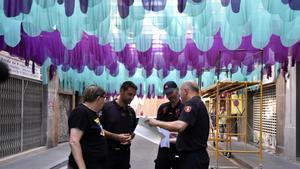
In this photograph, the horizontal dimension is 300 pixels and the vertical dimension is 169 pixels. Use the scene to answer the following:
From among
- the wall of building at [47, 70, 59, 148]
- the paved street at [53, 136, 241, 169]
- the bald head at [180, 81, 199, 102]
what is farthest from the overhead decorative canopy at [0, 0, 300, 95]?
the wall of building at [47, 70, 59, 148]

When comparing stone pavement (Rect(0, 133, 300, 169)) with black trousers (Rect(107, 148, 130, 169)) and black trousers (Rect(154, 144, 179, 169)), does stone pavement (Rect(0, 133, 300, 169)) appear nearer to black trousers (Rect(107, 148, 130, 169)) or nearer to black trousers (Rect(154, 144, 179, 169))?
black trousers (Rect(154, 144, 179, 169))

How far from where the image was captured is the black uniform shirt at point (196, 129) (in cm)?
534

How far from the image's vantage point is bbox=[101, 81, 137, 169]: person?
6.10m

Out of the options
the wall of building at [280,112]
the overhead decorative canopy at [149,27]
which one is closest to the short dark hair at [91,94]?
the overhead decorative canopy at [149,27]

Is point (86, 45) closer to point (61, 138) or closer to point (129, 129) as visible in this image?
point (129, 129)

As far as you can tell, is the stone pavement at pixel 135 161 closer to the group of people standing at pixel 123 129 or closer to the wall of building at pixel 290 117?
the wall of building at pixel 290 117

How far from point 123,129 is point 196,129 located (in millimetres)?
1150

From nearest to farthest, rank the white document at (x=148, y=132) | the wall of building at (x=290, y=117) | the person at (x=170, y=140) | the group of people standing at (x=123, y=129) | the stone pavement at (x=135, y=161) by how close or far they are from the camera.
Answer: the group of people standing at (x=123, y=129) → the white document at (x=148, y=132) → the person at (x=170, y=140) → the stone pavement at (x=135, y=161) → the wall of building at (x=290, y=117)

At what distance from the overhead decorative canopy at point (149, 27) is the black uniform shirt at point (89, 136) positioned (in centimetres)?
378

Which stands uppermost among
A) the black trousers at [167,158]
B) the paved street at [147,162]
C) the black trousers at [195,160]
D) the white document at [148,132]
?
the white document at [148,132]

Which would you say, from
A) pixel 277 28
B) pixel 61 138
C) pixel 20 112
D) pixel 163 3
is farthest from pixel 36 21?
pixel 61 138

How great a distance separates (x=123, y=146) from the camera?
6223 mm

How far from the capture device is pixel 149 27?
12797mm

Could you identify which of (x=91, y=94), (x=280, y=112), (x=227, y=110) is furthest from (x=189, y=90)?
(x=280, y=112)
